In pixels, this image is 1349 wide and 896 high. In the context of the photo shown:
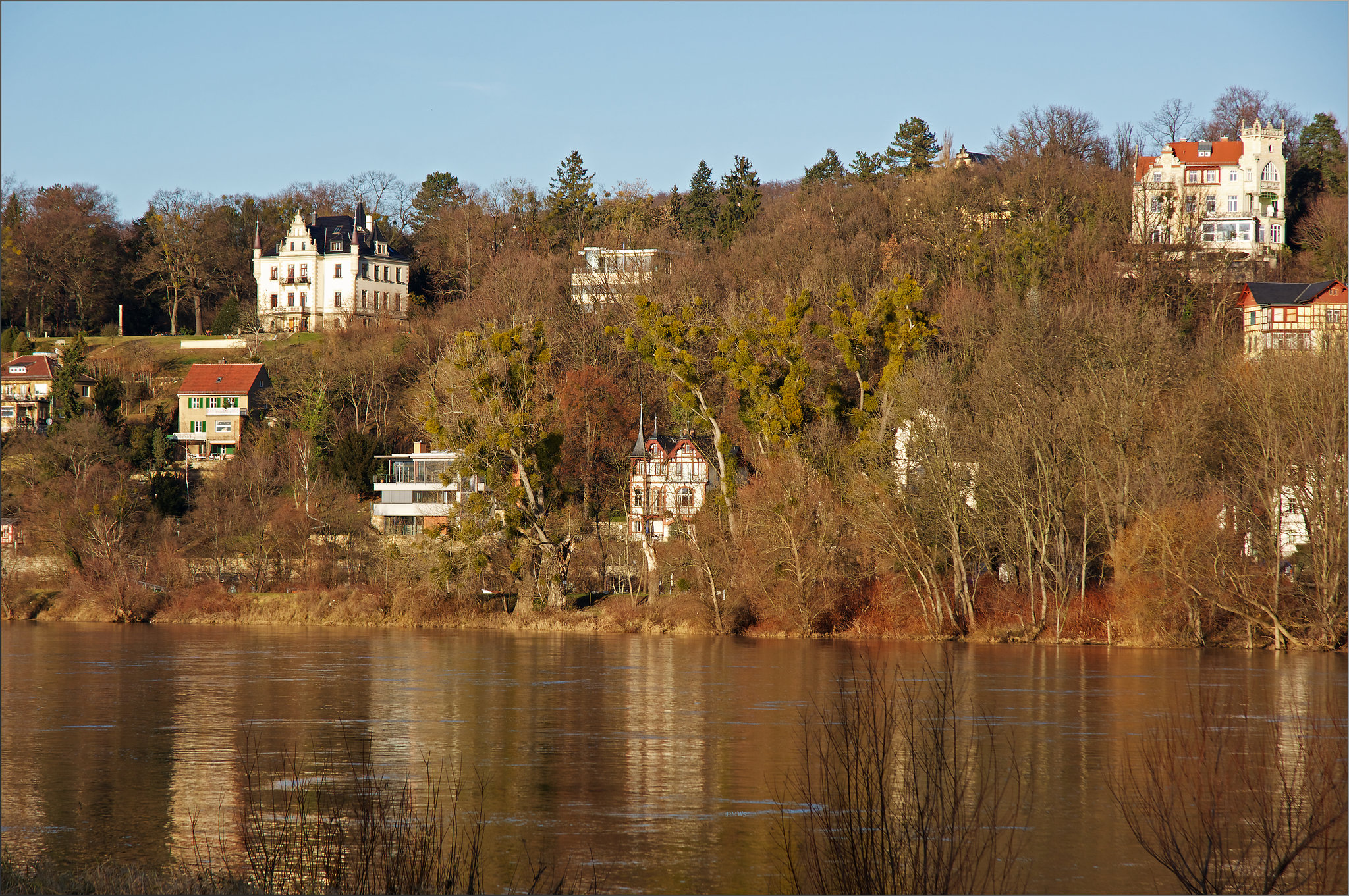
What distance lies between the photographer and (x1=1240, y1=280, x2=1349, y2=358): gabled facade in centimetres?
5431

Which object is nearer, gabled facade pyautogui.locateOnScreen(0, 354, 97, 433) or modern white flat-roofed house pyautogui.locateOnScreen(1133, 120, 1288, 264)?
gabled facade pyautogui.locateOnScreen(0, 354, 97, 433)

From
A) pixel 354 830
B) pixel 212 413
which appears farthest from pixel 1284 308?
pixel 212 413

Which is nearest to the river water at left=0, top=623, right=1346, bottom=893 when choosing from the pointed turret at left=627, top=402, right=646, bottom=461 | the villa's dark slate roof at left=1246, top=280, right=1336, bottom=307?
the pointed turret at left=627, top=402, right=646, bottom=461

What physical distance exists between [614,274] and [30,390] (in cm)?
3652

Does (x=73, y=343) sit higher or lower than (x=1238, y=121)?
lower

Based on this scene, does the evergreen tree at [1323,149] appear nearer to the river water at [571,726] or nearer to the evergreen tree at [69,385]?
the river water at [571,726]

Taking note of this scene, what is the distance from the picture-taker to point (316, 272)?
89.6 meters

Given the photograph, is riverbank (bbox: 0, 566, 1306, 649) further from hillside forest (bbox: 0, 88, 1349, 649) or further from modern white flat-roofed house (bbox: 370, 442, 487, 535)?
modern white flat-roofed house (bbox: 370, 442, 487, 535)

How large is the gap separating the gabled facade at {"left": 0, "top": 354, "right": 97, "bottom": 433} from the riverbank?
28.9m

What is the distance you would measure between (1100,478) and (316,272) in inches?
2511

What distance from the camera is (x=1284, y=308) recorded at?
59.2 m

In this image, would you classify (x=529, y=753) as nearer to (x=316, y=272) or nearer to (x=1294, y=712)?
(x=1294, y=712)

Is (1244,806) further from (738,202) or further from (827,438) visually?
(738,202)

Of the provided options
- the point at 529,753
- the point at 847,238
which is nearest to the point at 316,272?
the point at 847,238
